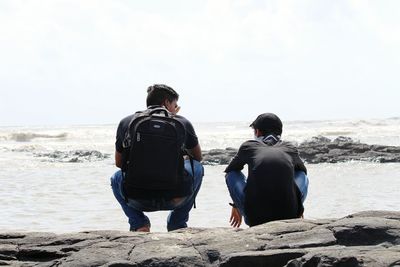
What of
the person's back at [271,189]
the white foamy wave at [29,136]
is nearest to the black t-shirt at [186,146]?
the person's back at [271,189]

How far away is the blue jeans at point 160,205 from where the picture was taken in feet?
18.7

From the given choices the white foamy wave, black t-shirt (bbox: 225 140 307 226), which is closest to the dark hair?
black t-shirt (bbox: 225 140 307 226)

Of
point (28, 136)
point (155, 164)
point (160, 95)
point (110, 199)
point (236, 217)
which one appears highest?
point (160, 95)

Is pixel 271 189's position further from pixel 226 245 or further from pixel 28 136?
pixel 28 136

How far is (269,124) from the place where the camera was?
5875 mm

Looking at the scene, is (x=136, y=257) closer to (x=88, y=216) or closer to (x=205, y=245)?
(x=205, y=245)

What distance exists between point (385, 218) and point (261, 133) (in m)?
1.47

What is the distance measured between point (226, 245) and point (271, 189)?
0.96 m

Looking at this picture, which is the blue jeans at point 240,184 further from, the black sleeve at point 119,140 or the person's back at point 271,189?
the black sleeve at point 119,140

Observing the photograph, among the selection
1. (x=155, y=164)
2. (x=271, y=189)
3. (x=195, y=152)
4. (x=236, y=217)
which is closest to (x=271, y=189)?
(x=271, y=189)

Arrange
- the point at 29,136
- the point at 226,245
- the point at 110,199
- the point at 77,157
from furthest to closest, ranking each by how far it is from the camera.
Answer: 1. the point at 29,136
2. the point at 77,157
3. the point at 110,199
4. the point at 226,245

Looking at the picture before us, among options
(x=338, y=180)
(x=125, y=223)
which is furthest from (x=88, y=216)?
(x=338, y=180)

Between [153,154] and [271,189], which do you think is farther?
[153,154]

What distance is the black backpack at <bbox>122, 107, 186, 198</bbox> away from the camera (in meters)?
5.48
